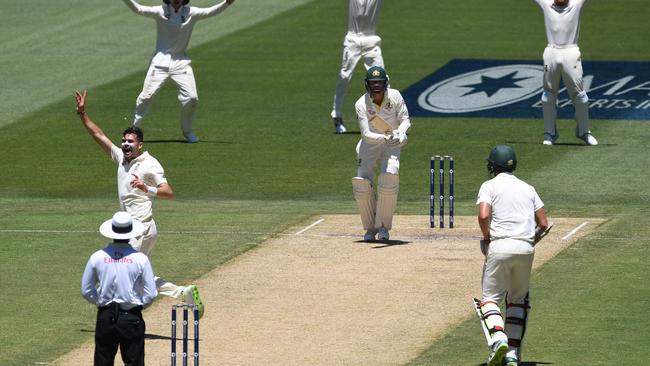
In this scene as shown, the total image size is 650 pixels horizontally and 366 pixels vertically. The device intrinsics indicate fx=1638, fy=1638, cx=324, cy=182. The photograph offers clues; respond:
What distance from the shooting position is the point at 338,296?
57.2ft

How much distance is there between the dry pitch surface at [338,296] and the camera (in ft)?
50.0

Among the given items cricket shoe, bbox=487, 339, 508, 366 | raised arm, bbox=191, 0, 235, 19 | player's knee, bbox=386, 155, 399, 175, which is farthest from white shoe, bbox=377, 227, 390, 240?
raised arm, bbox=191, 0, 235, 19

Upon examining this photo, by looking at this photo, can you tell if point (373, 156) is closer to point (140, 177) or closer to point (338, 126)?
point (140, 177)

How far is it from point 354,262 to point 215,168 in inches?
285

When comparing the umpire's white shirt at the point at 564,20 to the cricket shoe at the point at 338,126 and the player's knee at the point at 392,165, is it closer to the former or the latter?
the cricket shoe at the point at 338,126

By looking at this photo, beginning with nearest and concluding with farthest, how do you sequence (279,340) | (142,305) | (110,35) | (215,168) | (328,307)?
(142,305), (279,340), (328,307), (215,168), (110,35)

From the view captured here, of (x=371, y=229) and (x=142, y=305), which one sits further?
(x=371, y=229)

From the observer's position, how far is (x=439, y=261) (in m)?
19.1

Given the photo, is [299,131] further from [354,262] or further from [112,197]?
[354,262]

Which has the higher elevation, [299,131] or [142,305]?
[142,305]

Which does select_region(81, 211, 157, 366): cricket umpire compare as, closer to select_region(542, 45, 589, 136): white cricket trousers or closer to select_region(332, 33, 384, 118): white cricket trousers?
select_region(542, 45, 589, 136): white cricket trousers

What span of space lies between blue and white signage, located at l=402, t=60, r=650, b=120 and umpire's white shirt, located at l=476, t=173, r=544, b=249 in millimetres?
14942

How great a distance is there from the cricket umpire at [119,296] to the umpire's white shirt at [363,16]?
47.3ft

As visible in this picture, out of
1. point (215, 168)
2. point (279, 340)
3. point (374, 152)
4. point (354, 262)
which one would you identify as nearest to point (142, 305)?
point (279, 340)
